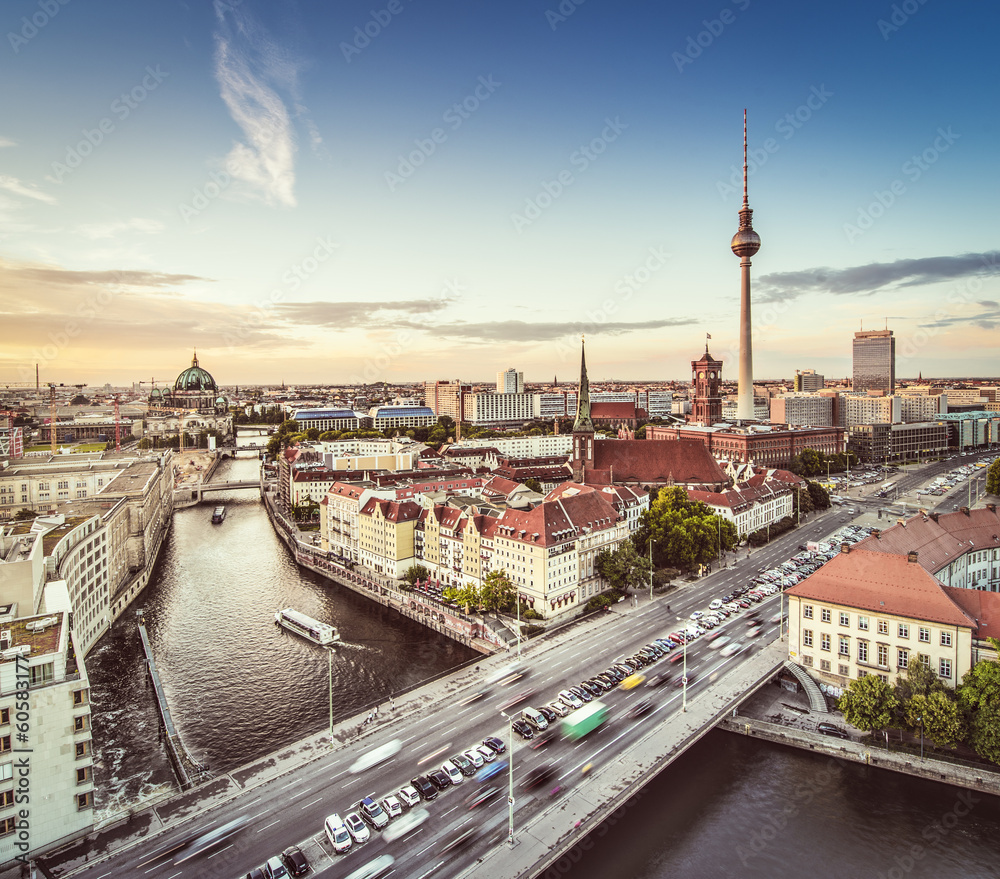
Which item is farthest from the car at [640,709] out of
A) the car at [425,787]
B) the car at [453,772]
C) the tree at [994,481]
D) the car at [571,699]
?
the tree at [994,481]

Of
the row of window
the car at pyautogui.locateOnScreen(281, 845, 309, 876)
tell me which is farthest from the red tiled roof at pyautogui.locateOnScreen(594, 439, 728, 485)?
the car at pyautogui.locateOnScreen(281, 845, 309, 876)

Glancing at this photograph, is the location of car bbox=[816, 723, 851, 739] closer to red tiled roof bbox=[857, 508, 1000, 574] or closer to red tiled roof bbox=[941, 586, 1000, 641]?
red tiled roof bbox=[941, 586, 1000, 641]

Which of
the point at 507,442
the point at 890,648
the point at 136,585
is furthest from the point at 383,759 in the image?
the point at 507,442

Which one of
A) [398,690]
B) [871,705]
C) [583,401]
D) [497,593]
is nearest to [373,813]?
[398,690]

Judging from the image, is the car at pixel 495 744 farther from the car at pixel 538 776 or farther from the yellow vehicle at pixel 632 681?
the yellow vehicle at pixel 632 681

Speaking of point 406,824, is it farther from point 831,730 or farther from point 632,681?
point 831,730

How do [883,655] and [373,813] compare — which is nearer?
[373,813]
